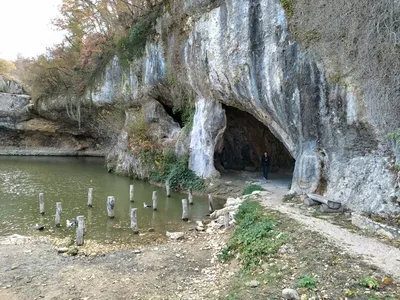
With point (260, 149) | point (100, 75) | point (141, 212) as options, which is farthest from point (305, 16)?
point (100, 75)

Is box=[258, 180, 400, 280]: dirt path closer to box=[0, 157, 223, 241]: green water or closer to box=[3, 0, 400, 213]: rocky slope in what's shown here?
box=[3, 0, 400, 213]: rocky slope

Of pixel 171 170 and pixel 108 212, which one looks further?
pixel 171 170

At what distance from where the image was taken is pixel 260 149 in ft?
77.3

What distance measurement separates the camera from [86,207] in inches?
591

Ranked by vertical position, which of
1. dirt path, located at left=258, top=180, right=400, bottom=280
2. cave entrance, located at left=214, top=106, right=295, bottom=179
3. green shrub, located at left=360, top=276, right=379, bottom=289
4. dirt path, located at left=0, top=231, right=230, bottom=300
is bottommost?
dirt path, located at left=0, top=231, right=230, bottom=300

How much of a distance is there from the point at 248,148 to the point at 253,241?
15.7m

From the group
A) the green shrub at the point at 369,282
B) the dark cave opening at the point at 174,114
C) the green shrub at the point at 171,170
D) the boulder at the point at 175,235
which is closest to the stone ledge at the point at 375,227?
the green shrub at the point at 369,282

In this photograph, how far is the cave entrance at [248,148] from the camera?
74.9 ft

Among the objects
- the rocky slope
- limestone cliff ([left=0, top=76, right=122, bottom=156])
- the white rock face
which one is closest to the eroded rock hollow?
the rocky slope

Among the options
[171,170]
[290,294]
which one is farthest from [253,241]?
[171,170]

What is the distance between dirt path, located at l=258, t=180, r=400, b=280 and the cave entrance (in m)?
12.3

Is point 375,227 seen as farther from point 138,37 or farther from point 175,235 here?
point 138,37

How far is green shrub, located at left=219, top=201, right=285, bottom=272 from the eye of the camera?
306 inches

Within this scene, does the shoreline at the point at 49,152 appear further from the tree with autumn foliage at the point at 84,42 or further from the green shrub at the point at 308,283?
the green shrub at the point at 308,283
